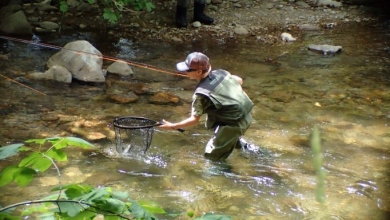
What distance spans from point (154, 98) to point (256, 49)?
3071 mm

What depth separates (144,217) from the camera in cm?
169

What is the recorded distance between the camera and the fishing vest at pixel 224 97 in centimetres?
418

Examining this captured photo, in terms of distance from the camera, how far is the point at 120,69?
7387mm

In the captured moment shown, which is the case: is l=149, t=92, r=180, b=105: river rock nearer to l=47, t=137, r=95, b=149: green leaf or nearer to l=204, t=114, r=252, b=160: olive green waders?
l=204, t=114, r=252, b=160: olive green waders

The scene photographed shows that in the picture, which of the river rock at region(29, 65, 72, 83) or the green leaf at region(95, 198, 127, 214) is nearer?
the green leaf at region(95, 198, 127, 214)

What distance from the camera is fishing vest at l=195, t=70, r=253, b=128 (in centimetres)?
418

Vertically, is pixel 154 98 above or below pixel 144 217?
below

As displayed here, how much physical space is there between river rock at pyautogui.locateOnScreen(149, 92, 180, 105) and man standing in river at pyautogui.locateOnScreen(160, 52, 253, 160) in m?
1.87

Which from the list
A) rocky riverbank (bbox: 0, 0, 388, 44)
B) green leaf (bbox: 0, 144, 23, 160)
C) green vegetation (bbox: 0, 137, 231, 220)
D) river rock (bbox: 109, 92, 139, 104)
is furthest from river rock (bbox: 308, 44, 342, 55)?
green leaf (bbox: 0, 144, 23, 160)

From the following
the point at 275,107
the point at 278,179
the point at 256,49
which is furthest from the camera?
the point at 256,49

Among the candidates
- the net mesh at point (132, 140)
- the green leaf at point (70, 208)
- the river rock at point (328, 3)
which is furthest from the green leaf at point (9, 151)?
the river rock at point (328, 3)

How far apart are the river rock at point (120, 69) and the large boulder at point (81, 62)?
0.17 meters

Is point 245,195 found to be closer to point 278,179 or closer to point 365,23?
point 278,179

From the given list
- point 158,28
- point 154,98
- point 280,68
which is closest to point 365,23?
point 280,68
